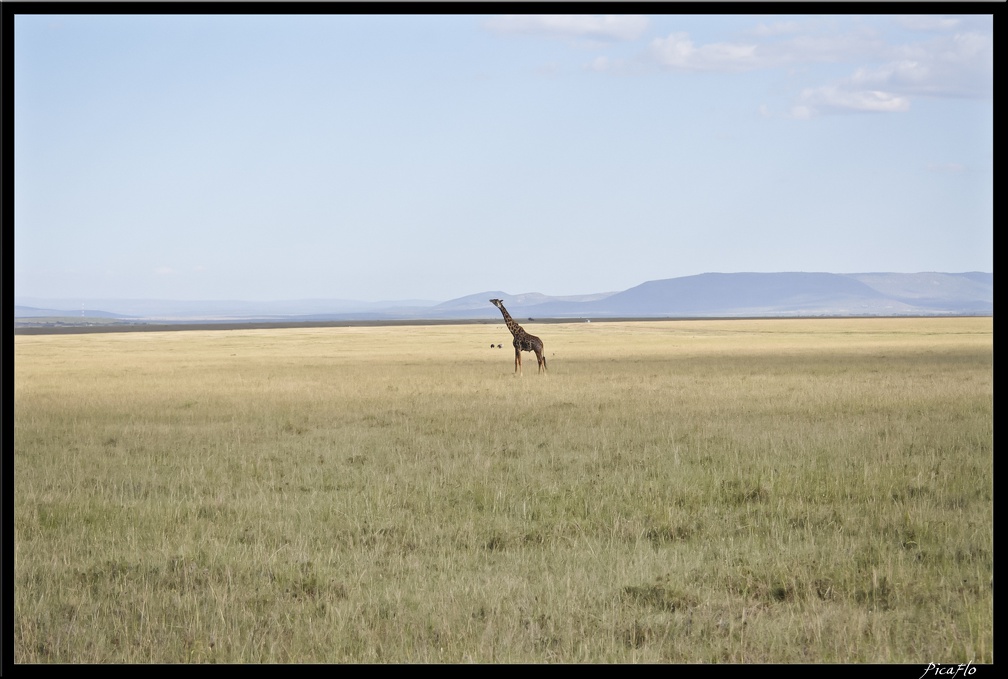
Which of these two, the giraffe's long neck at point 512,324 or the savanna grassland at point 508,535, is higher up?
the giraffe's long neck at point 512,324

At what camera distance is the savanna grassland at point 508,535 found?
6797 mm

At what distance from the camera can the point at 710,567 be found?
8.43 meters

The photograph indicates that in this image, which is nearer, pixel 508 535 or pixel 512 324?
pixel 508 535

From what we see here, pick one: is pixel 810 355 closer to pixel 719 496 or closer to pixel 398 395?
pixel 398 395

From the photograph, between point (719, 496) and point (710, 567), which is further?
point (719, 496)

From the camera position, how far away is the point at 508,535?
9.52m

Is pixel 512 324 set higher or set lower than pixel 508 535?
higher

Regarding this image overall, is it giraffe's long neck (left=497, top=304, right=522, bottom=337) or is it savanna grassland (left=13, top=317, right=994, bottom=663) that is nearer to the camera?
savanna grassland (left=13, top=317, right=994, bottom=663)

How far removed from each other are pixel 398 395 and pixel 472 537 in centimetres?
1682

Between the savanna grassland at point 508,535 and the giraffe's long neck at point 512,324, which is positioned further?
the giraffe's long neck at point 512,324

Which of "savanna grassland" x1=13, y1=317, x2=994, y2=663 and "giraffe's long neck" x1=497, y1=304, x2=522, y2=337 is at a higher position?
"giraffe's long neck" x1=497, y1=304, x2=522, y2=337

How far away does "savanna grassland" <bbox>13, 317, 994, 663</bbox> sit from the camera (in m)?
6.80
